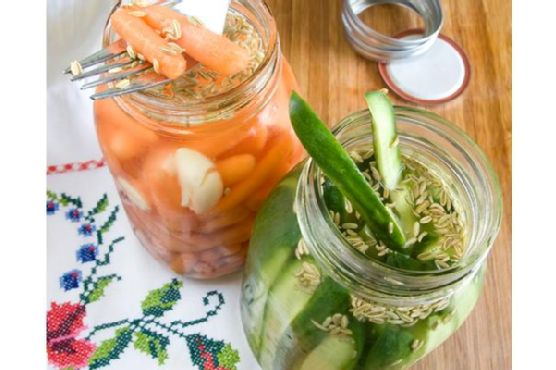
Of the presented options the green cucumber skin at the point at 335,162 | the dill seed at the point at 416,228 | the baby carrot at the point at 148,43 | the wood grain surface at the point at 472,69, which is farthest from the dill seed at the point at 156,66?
the wood grain surface at the point at 472,69

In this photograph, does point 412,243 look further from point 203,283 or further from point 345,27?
point 345,27

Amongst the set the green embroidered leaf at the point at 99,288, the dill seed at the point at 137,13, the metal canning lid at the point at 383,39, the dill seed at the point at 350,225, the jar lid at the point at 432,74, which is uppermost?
the metal canning lid at the point at 383,39

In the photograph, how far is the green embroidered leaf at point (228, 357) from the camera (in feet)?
2.21

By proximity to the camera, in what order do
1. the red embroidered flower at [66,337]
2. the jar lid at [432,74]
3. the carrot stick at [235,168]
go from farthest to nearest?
the jar lid at [432,74] → the red embroidered flower at [66,337] → the carrot stick at [235,168]

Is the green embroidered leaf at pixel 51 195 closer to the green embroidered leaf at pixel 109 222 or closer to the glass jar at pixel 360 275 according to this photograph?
the green embroidered leaf at pixel 109 222

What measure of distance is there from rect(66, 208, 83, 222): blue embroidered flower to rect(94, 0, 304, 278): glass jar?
124 millimetres

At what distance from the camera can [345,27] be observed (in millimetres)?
866

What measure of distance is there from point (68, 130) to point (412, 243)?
458mm

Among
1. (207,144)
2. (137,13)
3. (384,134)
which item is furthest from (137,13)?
(384,134)

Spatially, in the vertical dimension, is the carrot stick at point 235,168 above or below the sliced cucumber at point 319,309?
above

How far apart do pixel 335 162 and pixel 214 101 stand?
0.13 meters

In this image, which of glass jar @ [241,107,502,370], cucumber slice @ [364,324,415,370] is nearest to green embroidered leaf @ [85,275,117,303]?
glass jar @ [241,107,502,370]

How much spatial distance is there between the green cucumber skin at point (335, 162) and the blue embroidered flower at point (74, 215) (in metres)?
0.38

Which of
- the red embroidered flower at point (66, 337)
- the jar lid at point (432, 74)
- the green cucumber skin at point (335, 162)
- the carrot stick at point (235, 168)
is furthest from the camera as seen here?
the jar lid at point (432, 74)
